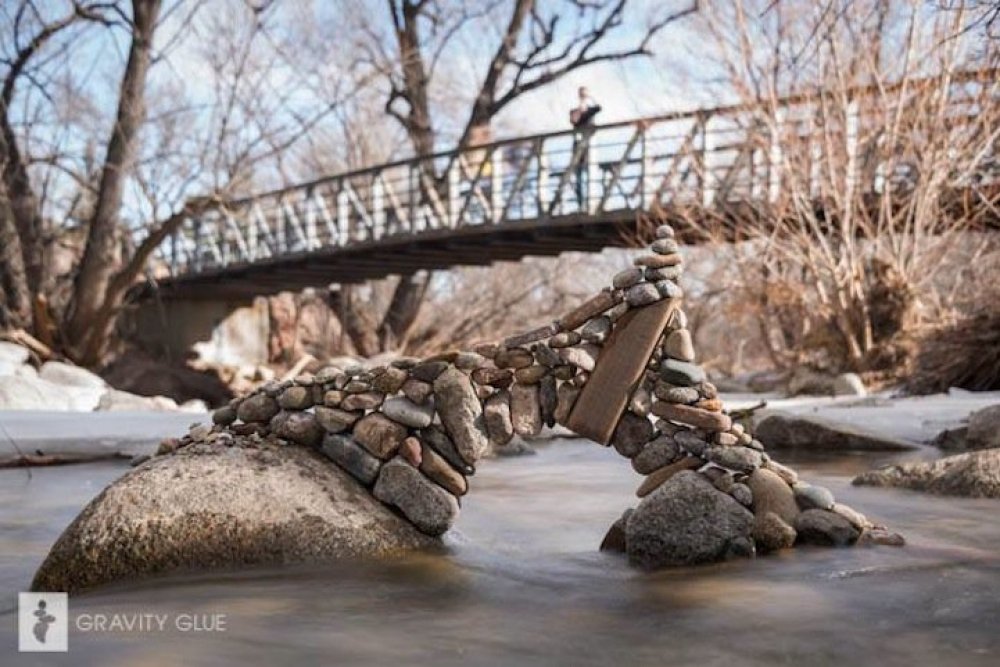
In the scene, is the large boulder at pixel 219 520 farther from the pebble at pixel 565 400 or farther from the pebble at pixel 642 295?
the pebble at pixel 642 295

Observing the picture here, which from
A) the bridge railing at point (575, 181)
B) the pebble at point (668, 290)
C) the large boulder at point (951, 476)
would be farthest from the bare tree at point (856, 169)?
the pebble at point (668, 290)

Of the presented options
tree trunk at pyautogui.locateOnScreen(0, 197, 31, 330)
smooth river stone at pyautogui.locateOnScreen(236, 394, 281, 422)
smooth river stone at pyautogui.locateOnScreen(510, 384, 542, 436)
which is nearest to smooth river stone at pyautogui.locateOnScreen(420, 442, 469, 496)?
smooth river stone at pyautogui.locateOnScreen(510, 384, 542, 436)

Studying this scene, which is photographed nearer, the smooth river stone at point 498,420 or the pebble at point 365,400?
the smooth river stone at point 498,420

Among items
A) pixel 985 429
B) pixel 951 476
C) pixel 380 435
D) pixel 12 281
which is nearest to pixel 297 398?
pixel 380 435

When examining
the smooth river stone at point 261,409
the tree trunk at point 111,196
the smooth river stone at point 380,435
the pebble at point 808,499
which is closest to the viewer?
the smooth river stone at point 380,435

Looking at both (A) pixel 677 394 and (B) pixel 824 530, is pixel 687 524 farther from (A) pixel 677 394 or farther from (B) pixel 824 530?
(B) pixel 824 530

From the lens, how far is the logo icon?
3.29 m

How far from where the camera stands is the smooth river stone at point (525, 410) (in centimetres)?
451

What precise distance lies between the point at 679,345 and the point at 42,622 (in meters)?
2.52

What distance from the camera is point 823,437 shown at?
29.0 ft

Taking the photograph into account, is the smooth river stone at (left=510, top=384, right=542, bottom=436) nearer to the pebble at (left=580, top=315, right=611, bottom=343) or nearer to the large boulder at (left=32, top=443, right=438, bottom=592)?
the pebble at (left=580, top=315, right=611, bottom=343)

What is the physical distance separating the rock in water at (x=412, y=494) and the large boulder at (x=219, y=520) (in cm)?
5

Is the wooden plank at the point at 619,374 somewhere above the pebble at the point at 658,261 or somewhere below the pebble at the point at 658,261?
below

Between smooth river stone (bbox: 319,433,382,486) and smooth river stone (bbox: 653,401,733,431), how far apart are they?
118 cm
